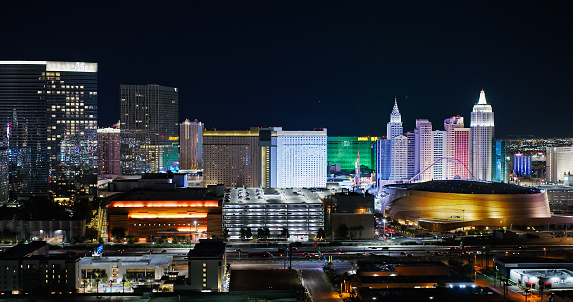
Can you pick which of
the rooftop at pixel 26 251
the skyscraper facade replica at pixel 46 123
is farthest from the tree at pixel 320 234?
the skyscraper facade replica at pixel 46 123

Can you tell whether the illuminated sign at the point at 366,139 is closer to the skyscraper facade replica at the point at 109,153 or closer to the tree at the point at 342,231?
the skyscraper facade replica at the point at 109,153

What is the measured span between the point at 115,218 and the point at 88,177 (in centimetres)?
2167

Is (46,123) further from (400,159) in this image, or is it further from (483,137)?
(483,137)

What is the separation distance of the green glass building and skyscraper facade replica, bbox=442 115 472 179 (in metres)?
25.5

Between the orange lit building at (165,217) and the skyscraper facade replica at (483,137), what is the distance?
36.0 metres

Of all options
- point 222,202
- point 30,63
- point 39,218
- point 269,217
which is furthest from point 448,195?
Answer: point 30,63

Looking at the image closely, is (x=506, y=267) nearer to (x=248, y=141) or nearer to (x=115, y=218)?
(x=115, y=218)

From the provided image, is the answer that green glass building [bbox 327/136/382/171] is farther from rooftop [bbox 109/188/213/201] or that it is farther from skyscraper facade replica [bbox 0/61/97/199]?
rooftop [bbox 109/188/213/201]

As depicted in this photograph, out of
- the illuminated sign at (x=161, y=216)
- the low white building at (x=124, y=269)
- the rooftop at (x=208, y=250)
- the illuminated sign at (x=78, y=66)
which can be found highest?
the illuminated sign at (x=78, y=66)

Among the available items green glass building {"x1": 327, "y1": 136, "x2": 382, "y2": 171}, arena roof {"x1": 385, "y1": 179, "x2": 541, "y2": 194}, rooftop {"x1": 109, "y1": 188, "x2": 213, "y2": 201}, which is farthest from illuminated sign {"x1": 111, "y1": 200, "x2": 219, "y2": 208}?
green glass building {"x1": 327, "y1": 136, "x2": 382, "y2": 171}

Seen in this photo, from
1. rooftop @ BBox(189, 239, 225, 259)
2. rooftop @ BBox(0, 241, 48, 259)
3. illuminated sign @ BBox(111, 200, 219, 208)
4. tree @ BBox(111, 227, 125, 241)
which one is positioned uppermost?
illuminated sign @ BBox(111, 200, 219, 208)

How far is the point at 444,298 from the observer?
2378cm

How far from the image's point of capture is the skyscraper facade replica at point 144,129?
82.7m

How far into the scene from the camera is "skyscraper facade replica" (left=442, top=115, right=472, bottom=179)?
2665 inches
